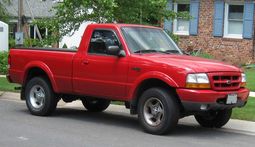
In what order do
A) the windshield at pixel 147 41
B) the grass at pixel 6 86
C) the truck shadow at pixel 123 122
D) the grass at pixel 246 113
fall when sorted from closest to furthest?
1. the truck shadow at pixel 123 122
2. the windshield at pixel 147 41
3. the grass at pixel 246 113
4. the grass at pixel 6 86

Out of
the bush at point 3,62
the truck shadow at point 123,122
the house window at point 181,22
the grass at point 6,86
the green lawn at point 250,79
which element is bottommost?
the truck shadow at point 123,122

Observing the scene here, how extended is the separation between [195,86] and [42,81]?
3.81m

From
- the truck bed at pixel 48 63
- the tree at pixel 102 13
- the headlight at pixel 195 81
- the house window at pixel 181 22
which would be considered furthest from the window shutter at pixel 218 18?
the headlight at pixel 195 81

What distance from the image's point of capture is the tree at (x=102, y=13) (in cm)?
1486

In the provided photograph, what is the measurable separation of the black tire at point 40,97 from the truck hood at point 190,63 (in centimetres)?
252

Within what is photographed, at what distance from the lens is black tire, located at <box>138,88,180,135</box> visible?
9.27m

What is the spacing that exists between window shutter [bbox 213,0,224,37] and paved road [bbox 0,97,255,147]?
14.0 m

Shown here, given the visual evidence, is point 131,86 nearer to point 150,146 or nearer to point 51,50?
point 150,146

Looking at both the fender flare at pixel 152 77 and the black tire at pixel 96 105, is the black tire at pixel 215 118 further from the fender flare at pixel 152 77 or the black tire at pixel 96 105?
the black tire at pixel 96 105

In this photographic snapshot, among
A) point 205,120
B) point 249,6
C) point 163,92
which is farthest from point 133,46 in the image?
point 249,6

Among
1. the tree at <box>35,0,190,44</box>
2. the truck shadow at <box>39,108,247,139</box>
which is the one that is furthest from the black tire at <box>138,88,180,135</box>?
the tree at <box>35,0,190,44</box>

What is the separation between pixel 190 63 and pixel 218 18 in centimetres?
1610

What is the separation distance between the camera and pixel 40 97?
11.7 metres

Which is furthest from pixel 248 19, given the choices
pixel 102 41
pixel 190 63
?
pixel 190 63
